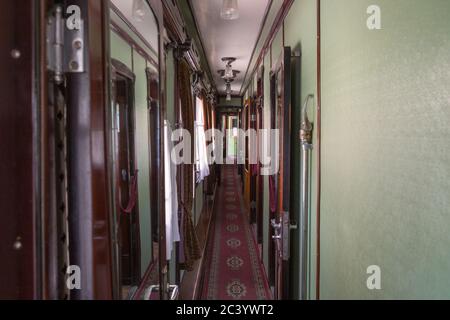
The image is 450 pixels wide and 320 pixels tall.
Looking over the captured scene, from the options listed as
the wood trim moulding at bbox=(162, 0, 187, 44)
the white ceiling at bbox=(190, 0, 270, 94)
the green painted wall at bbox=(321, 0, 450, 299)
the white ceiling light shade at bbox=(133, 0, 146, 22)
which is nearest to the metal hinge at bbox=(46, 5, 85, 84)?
the white ceiling light shade at bbox=(133, 0, 146, 22)

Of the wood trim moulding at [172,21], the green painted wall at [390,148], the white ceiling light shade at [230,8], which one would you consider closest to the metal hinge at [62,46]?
the green painted wall at [390,148]

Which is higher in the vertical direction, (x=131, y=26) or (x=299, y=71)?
(x=299, y=71)

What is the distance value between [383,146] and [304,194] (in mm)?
798

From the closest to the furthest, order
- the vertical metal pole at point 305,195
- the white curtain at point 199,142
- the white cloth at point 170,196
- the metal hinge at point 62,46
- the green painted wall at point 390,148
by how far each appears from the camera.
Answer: the metal hinge at point 62,46 → the green painted wall at point 390,148 → the vertical metal pole at point 305,195 → the white cloth at point 170,196 → the white curtain at point 199,142

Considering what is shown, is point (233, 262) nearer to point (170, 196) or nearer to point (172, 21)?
point (170, 196)

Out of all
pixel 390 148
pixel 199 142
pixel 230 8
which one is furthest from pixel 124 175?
pixel 199 142

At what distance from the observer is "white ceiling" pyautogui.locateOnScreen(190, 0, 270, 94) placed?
272 centimetres

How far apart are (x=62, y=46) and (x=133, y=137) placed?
366mm

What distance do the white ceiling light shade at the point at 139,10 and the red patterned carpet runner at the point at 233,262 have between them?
2539 mm

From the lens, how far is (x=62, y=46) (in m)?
0.44

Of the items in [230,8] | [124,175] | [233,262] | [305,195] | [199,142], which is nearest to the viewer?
[124,175]

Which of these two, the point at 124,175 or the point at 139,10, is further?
the point at 139,10

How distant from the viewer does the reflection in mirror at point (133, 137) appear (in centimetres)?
66

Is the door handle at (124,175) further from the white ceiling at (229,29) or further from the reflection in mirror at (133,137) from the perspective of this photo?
the white ceiling at (229,29)
